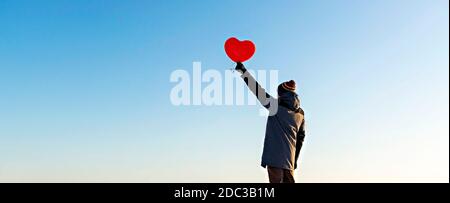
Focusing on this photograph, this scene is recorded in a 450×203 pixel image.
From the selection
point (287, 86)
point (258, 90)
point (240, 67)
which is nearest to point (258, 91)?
point (258, 90)

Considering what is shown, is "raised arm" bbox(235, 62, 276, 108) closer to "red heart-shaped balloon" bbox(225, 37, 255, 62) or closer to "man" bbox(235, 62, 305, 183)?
"man" bbox(235, 62, 305, 183)

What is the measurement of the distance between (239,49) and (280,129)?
2031 mm

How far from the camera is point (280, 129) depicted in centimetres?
1008

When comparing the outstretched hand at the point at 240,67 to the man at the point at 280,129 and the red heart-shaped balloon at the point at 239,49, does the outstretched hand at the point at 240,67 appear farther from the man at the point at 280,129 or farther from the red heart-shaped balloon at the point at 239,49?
the red heart-shaped balloon at the point at 239,49

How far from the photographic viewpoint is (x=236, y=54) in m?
11.2

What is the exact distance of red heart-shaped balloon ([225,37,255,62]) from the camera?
11.2 m

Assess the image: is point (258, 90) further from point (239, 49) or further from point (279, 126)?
point (239, 49)

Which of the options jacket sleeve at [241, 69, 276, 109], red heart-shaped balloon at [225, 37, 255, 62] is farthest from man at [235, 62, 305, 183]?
red heart-shaped balloon at [225, 37, 255, 62]

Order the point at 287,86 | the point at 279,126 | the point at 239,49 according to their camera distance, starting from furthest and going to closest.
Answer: the point at 239,49 < the point at 287,86 < the point at 279,126

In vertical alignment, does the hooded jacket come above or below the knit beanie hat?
below

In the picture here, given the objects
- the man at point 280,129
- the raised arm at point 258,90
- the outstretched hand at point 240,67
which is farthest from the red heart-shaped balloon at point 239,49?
the raised arm at point 258,90
